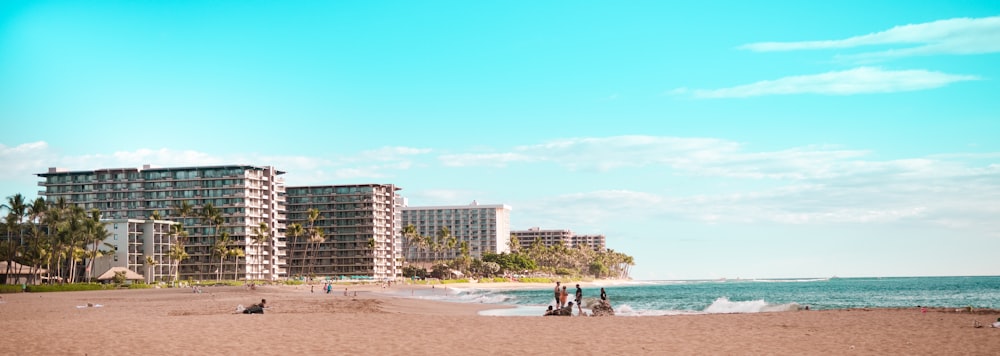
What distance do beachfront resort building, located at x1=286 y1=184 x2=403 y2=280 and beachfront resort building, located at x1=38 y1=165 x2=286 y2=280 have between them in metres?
19.1

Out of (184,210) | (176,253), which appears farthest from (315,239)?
(176,253)

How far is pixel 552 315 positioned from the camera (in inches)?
1505

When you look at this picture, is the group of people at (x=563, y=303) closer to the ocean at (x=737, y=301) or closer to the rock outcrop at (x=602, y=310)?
the rock outcrop at (x=602, y=310)

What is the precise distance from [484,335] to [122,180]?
6174 inches

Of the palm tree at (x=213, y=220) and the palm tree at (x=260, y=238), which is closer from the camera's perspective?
the palm tree at (x=213, y=220)

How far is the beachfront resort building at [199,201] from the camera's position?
16025 cm

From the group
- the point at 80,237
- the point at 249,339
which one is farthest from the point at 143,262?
the point at 249,339

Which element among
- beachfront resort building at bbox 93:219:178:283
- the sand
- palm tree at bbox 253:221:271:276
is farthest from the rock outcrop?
palm tree at bbox 253:221:271:276

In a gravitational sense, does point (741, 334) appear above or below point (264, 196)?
below

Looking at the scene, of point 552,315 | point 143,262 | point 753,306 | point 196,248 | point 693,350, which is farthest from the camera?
point 196,248

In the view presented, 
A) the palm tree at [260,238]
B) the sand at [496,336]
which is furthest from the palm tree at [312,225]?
the sand at [496,336]

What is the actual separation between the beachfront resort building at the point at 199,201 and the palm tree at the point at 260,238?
19cm

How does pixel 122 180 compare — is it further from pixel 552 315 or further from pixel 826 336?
pixel 826 336

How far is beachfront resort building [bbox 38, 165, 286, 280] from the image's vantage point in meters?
160
